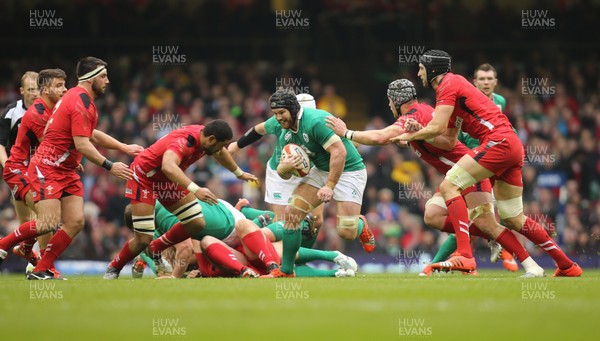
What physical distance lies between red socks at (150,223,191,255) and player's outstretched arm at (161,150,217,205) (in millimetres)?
935

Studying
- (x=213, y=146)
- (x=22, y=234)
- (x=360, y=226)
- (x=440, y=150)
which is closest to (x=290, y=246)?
(x=213, y=146)

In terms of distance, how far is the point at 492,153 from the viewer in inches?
418

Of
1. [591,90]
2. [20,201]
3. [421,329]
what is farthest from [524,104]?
[421,329]

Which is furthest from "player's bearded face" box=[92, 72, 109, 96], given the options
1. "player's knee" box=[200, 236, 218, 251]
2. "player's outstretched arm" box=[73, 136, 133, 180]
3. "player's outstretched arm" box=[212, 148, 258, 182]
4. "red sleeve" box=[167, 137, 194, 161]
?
"player's knee" box=[200, 236, 218, 251]

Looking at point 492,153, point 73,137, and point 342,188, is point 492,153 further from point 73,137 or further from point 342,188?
point 73,137

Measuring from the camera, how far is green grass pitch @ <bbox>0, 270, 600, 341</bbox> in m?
6.24

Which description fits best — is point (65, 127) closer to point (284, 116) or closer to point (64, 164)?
point (64, 164)

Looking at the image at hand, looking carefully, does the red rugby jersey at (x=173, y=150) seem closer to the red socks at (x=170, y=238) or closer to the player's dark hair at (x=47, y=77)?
the red socks at (x=170, y=238)

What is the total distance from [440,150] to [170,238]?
11.4 feet

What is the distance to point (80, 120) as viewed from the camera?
10.8 metres

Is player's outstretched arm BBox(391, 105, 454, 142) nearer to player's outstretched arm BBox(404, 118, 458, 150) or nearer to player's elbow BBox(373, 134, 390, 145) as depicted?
player's elbow BBox(373, 134, 390, 145)

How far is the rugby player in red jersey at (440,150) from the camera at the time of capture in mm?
11139

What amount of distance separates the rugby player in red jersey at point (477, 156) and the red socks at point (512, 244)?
168 mm

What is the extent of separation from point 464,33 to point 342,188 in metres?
12.9
